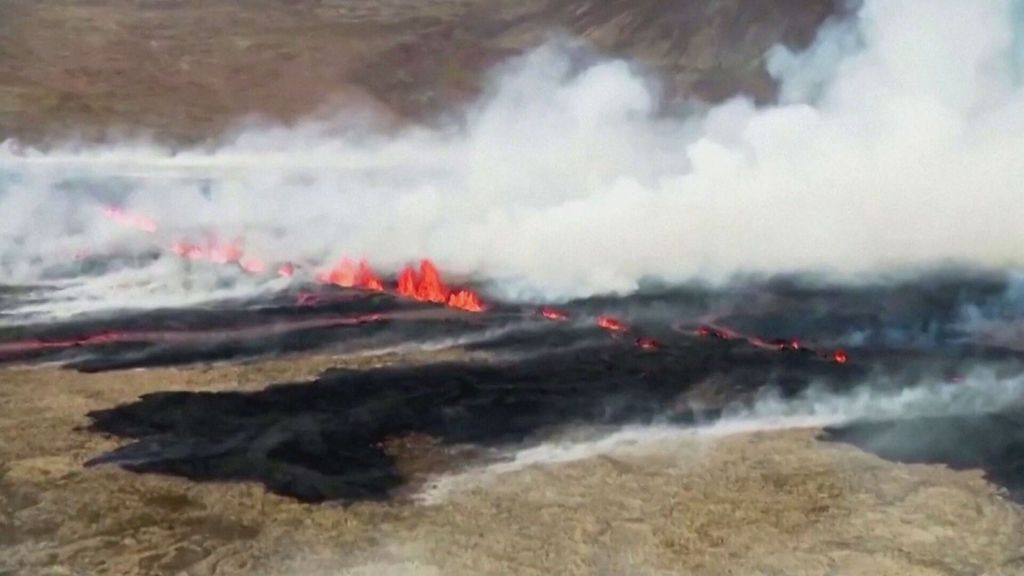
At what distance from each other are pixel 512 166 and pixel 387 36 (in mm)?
26770

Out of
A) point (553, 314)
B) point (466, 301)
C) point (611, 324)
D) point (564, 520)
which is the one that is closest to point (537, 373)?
point (611, 324)

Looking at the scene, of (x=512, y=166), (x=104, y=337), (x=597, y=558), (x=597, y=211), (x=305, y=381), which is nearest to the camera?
(x=597, y=558)

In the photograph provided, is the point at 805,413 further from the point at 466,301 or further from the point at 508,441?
the point at 466,301

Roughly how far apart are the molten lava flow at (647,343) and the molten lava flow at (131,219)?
84.9 feet

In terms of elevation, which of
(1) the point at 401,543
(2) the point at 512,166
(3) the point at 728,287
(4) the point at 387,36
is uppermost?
(4) the point at 387,36

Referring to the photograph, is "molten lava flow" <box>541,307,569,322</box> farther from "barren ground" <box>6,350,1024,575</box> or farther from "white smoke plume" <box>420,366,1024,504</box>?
"barren ground" <box>6,350,1024,575</box>

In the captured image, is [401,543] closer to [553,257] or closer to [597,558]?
[597,558]

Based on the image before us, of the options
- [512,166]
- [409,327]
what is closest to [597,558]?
[409,327]

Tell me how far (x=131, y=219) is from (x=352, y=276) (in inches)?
735

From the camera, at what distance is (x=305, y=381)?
2225cm

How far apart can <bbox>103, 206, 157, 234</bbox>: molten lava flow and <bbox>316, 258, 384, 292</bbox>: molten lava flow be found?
13019mm

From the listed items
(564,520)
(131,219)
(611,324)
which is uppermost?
(131,219)

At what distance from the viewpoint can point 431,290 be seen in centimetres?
3225

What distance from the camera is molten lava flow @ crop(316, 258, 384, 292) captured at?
3316 cm
